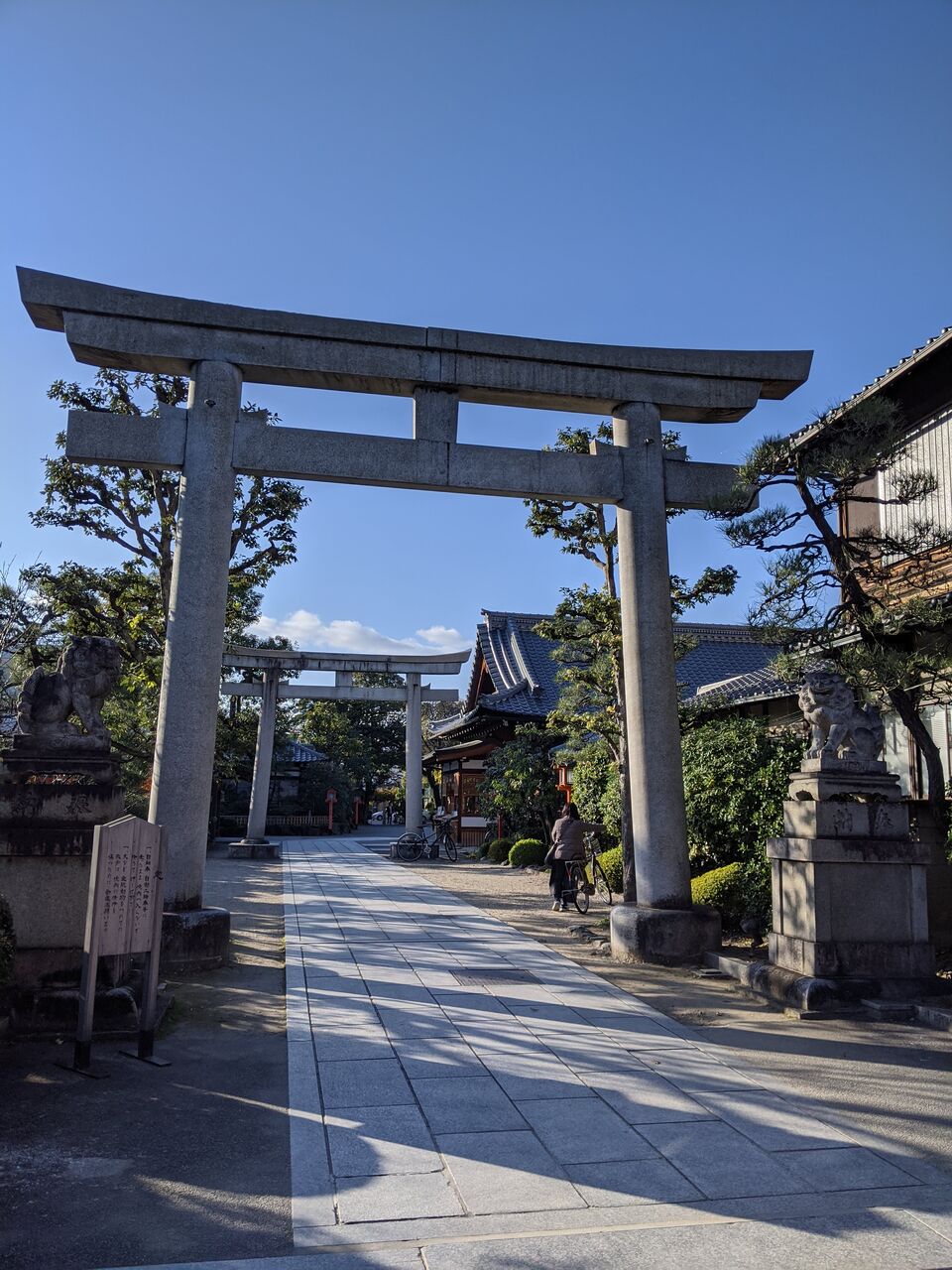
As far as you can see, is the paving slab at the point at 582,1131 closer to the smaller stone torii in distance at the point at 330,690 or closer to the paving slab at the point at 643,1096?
the paving slab at the point at 643,1096

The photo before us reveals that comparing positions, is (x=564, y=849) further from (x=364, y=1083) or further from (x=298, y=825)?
(x=298, y=825)

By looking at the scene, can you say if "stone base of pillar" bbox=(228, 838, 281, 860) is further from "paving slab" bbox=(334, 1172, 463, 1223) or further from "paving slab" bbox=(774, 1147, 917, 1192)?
"paving slab" bbox=(774, 1147, 917, 1192)

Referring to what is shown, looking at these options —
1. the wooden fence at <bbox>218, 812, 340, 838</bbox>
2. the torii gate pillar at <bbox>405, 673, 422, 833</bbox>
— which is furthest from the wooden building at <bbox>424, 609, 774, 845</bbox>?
the wooden fence at <bbox>218, 812, 340, 838</bbox>

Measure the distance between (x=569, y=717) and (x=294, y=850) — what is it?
16325 millimetres

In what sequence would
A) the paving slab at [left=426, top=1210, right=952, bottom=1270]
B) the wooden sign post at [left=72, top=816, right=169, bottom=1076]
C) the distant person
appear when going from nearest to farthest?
the paving slab at [left=426, top=1210, right=952, bottom=1270], the wooden sign post at [left=72, top=816, right=169, bottom=1076], the distant person

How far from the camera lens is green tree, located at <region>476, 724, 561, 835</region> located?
22109mm

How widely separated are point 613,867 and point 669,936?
564 cm

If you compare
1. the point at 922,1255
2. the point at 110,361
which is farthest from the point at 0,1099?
the point at 110,361

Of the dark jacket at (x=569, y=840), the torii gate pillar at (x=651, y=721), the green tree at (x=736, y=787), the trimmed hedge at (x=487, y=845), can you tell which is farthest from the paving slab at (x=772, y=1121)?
the trimmed hedge at (x=487, y=845)

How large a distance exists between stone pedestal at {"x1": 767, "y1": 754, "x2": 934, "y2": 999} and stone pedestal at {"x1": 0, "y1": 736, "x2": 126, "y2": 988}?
5554 millimetres

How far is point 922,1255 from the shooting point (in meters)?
3.34

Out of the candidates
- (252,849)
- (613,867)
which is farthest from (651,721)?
(252,849)

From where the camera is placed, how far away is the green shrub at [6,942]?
544 cm

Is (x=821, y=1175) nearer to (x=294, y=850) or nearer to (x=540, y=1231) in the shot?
(x=540, y=1231)
